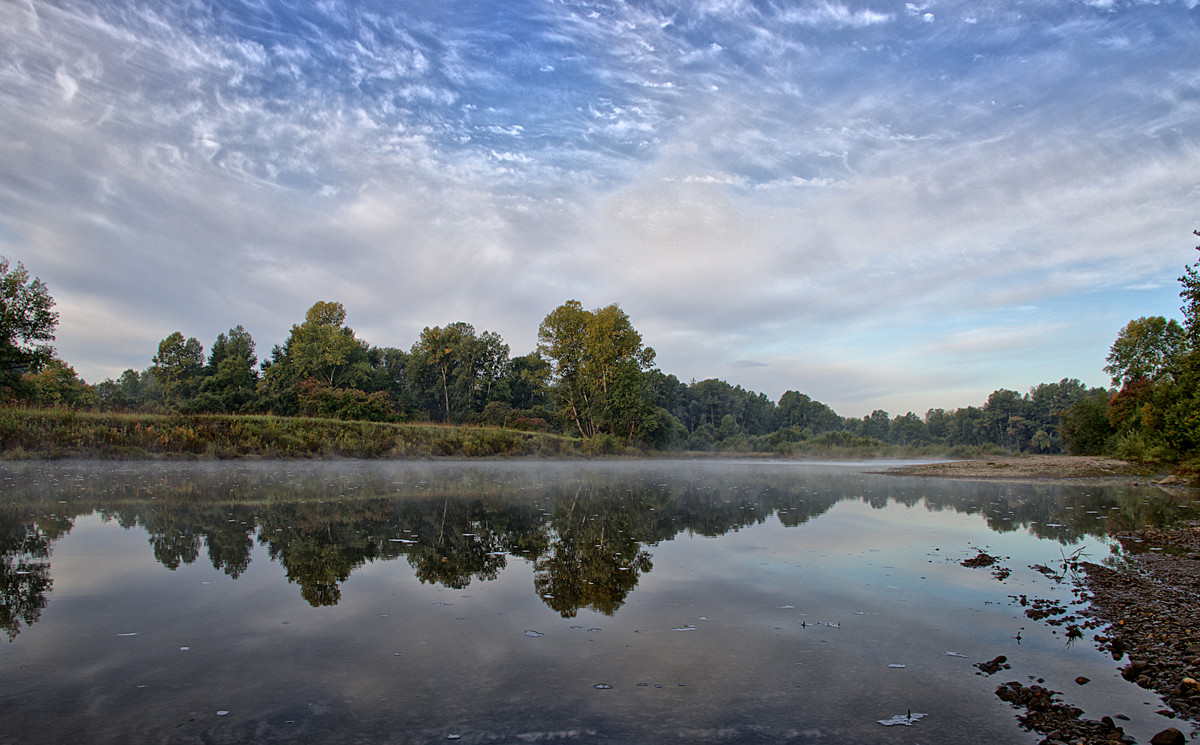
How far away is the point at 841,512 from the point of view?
12156 mm

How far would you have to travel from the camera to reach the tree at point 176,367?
2181 inches

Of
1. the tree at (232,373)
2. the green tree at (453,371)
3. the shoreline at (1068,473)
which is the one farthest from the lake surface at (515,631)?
the green tree at (453,371)

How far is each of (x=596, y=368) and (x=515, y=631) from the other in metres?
45.0

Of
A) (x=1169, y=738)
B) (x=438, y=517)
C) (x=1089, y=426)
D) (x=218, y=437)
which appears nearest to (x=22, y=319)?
(x=218, y=437)

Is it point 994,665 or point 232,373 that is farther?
point 232,373

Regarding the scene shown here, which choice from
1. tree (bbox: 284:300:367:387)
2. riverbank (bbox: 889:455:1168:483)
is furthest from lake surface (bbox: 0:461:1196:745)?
tree (bbox: 284:300:367:387)

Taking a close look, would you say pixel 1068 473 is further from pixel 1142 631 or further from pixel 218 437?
pixel 218 437

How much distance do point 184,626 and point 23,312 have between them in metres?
29.9

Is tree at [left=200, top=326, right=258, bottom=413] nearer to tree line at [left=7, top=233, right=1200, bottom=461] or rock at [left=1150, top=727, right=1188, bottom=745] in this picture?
tree line at [left=7, top=233, right=1200, bottom=461]

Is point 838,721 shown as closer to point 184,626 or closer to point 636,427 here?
point 184,626

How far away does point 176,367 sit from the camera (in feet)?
189

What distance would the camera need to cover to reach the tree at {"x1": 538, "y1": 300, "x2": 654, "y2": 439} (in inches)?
1922

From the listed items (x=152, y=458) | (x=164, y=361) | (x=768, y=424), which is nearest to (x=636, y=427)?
(x=152, y=458)

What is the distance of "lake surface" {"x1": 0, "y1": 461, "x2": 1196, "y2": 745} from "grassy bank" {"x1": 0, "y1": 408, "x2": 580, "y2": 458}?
43.7ft
